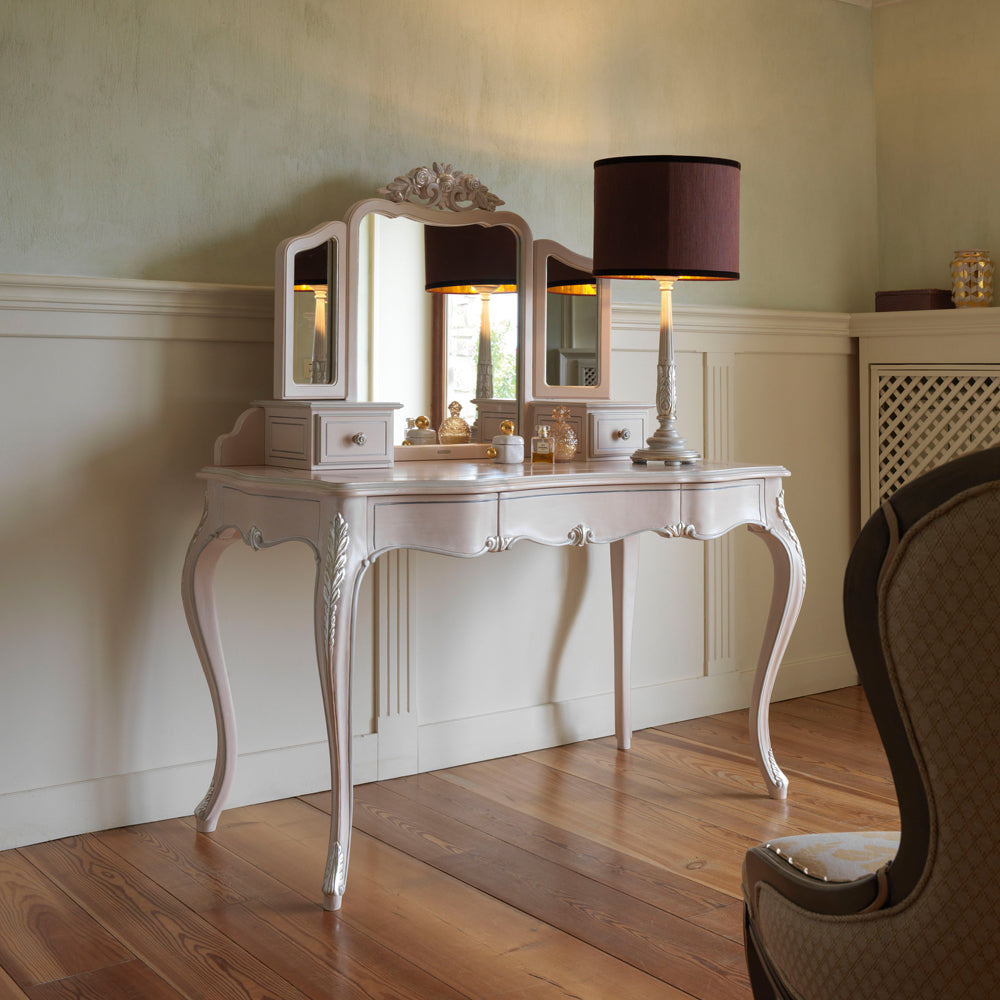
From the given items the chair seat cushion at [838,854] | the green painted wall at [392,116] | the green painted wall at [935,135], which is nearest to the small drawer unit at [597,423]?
the green painted wall at [392,116]

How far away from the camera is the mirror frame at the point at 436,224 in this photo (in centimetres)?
286

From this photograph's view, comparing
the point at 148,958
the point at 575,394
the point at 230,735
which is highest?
the point at 575,394

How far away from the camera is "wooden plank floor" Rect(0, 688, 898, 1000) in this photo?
2.06 m

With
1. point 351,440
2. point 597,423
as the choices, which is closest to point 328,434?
point 351,440

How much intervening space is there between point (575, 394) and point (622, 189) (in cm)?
58

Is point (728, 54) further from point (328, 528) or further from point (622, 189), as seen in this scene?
point (328, 528)

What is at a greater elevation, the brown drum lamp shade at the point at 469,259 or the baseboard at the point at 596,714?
the brown drum lamp shade at the point at 469,259

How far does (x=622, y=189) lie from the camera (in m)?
2.94

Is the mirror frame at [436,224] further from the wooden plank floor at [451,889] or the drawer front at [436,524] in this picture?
the wooden plank floor at [451,889]

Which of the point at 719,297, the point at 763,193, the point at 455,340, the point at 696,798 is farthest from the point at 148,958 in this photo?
the point at 763,193

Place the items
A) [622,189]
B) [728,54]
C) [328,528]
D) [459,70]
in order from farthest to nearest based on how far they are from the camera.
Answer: [728,54]
[459,70]
[622,189]
[328,528]

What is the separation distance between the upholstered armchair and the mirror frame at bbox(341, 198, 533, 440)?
1868 mm

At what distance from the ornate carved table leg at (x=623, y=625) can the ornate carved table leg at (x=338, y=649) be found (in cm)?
117

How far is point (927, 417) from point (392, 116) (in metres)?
2.00
